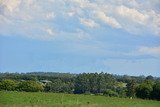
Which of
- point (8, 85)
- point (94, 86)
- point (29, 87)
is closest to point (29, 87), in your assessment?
point (29, 87)

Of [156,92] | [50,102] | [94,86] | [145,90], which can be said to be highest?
[94,86]

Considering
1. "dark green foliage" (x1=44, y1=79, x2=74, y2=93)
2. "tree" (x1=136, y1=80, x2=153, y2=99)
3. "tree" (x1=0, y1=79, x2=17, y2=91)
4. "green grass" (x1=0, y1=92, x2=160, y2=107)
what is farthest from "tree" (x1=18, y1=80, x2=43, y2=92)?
"green grass" (x1=0, y1=92, x2=160, y2=107)

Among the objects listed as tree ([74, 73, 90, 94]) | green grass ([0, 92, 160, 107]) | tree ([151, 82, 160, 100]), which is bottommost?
green grass ([0, 92, 160, 107])

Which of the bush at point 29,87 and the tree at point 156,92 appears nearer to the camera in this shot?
the tree at point 156,92

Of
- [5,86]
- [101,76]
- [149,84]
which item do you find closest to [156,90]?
[149,84]

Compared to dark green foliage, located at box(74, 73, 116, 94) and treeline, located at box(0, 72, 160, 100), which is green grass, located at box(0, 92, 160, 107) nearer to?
treeline, located at box(0, 72, 160, 100)

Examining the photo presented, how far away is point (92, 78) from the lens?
9362 cm

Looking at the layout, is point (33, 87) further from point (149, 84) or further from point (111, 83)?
point (111, 83)

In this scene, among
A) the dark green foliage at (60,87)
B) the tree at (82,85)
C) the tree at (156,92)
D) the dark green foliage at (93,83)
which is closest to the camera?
the tree at (156,92)

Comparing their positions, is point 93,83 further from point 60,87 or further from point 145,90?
point 145,90

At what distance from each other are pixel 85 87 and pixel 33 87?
26.7 m

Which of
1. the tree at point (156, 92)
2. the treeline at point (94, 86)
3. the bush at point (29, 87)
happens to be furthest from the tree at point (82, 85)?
the tree at point (156, 92)

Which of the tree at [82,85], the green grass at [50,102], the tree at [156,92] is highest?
the tree at [82,85]

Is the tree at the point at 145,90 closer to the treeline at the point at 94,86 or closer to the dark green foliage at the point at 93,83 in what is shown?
the treeline at the point at 94,86
